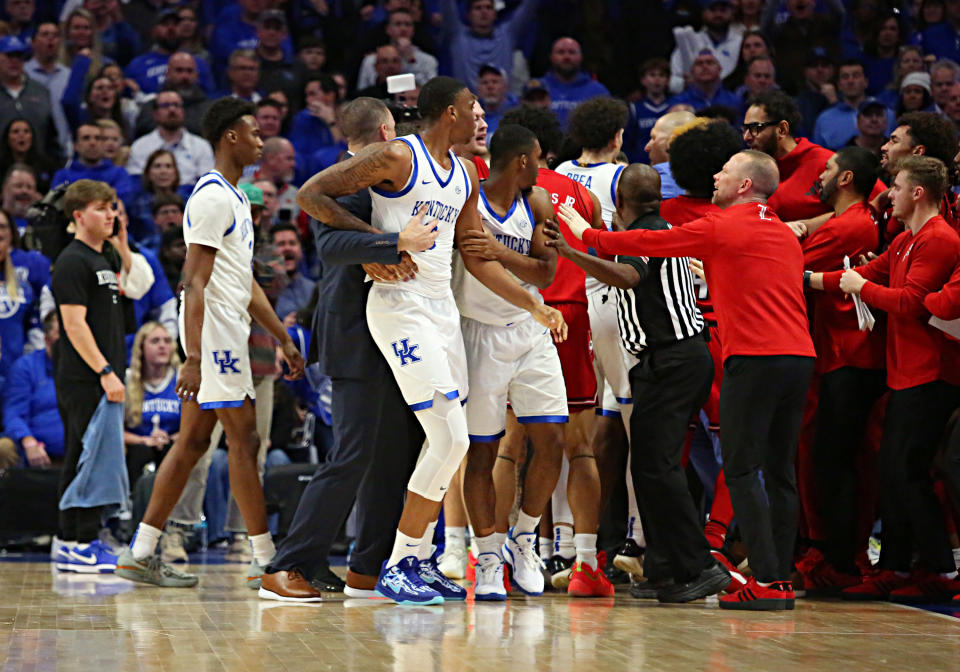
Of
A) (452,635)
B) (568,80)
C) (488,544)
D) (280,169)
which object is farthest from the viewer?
(568,80)

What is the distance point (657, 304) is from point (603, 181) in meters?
1.10

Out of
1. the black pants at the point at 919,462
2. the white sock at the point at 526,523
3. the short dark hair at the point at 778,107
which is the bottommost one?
the white sock at the point at 526,523

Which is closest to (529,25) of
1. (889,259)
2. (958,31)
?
(958,31)

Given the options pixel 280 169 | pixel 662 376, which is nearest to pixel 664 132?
pixel 662 376

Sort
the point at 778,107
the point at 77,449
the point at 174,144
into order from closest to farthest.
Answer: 1. the point at 778,107
2. the point at 77,449
3. the point at 174,144

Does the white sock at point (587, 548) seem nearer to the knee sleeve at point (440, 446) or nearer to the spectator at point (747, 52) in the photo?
the knee sleeve at point (440, 446)

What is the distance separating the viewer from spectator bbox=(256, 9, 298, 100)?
43.5 feet

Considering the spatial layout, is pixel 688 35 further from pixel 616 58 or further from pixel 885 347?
pixel 885 347

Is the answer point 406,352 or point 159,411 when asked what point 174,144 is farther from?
point 406,352

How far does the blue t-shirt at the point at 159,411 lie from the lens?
912 centimetres

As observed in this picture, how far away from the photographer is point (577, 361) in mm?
6516

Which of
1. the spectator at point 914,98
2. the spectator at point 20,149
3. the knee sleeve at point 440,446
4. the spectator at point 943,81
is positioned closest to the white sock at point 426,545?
the knee sleeve at point 440,446

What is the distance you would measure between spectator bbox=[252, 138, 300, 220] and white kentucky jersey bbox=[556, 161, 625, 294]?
193 inches

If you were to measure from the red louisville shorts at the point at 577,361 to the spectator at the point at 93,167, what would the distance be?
6.12 metres
